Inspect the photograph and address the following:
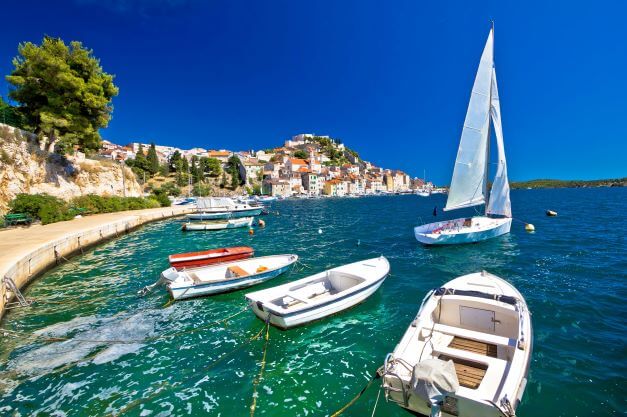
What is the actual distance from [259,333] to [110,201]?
33.1m

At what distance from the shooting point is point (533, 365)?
6.30m

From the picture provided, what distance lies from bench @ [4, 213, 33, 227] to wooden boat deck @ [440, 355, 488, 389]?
1070 inches

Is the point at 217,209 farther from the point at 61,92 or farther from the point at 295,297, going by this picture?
the point at 295,297

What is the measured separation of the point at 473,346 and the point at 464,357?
914mm

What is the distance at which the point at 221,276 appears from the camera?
11711mm

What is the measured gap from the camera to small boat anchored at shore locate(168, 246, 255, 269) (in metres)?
Result: 13.8

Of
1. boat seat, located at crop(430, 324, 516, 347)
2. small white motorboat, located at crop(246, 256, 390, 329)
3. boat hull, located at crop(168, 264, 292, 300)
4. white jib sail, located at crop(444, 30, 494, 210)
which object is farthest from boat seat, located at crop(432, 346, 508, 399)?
white jib sail, located at crop(444, 30, 494, 210)

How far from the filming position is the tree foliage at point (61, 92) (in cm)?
2580

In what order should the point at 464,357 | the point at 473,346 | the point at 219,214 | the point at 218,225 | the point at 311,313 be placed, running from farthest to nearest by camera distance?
1. the point at 219,214
2. the point at 218,225
3. the point at 311,313
4. the point at 473,346
5. the point at 464,357

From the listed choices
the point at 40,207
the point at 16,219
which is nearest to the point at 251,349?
the point at 16,219

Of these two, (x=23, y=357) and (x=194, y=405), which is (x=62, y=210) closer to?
(x=23, y=357)

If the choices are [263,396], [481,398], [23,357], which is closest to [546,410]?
[481,398]

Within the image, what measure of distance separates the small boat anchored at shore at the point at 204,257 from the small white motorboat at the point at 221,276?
2649 millimetres

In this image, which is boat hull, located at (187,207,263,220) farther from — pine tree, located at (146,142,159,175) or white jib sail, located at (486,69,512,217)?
pine tree, located at (146,142,159,175)
